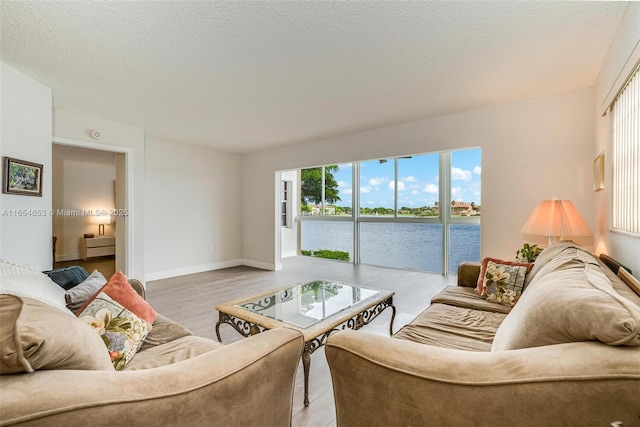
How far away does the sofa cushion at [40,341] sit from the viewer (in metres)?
0.63

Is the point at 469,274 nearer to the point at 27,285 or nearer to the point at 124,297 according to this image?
the point at 124,297

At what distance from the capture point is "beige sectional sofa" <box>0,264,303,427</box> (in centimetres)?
62

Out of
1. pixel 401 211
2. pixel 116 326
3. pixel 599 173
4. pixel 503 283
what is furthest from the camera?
pixel 401 211

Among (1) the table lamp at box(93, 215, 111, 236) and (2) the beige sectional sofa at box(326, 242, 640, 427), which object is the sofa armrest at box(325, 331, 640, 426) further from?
(1) the table lamp at box(93, 215, 111, 236)

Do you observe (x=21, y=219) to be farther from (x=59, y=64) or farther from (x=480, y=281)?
(x=480, y=281)

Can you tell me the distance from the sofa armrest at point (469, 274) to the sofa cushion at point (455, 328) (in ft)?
2.06

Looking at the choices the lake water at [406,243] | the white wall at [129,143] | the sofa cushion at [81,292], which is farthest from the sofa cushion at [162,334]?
the lake water at [406,243]

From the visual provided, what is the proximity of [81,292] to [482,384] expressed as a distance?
193cm

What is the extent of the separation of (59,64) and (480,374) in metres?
3.66

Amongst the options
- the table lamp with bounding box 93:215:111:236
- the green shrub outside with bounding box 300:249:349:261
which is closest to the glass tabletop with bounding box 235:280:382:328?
the green shrub outside with bounding box 300:249:349:261

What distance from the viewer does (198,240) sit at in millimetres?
5488

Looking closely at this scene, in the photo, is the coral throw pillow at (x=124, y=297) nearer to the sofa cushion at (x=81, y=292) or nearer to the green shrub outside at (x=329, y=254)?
the sofa cushion at (x=81, y=292)

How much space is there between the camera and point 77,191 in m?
7.08

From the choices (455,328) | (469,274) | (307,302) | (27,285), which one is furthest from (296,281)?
(27,285)
